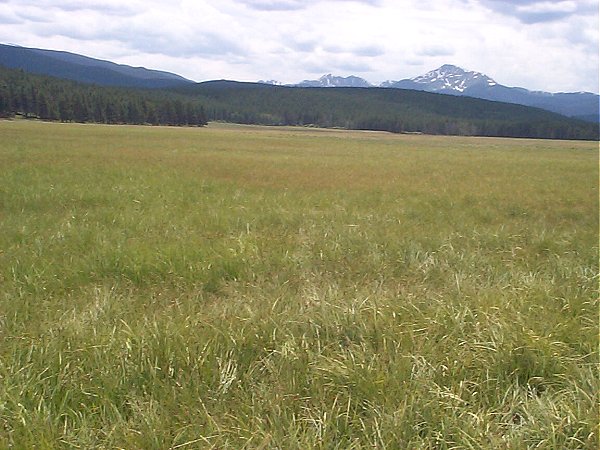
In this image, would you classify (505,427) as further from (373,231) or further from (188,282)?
(373,231)

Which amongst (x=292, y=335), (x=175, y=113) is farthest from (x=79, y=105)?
(x=292, y=335)

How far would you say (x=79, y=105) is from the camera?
122 metres

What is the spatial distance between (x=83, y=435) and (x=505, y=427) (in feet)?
10.3

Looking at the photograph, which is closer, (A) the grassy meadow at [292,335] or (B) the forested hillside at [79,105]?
(A) the grassy meadow at [292,335]

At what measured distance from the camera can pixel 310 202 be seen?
15992mm

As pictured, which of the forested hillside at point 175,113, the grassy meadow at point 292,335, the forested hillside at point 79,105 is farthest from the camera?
the forested hillside at point 175,113

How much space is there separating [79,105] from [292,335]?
132m

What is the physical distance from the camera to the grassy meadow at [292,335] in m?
3.72

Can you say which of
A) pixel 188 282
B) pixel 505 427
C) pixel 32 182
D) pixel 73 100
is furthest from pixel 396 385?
pixel 73 100

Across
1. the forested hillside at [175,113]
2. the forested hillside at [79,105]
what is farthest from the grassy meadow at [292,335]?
the forested hillside at [175,113]

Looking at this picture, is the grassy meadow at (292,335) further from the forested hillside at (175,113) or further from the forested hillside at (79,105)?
the forested hillside at (175,113)

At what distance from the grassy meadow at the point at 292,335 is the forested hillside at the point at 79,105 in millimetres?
121162

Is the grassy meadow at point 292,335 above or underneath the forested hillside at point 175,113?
underneath

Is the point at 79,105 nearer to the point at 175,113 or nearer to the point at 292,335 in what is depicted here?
the point at 175,113
